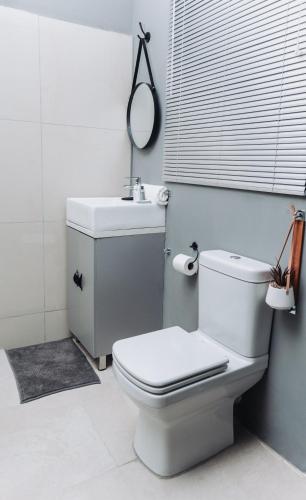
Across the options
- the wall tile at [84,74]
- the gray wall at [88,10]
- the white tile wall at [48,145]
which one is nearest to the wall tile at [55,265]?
the white tile wall at [48,145]

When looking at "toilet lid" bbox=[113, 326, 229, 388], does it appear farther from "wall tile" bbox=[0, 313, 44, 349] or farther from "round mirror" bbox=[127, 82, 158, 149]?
"round mirror" bbox=[127, 82, 158, 149]

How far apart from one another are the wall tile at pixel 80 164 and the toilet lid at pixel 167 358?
44.7 inches

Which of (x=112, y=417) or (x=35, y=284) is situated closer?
(x=112, y=417)

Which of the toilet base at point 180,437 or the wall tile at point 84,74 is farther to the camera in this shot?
the wall tile at point 84,74

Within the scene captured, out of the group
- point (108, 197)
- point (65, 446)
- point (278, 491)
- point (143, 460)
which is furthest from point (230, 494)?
point (108, 197)

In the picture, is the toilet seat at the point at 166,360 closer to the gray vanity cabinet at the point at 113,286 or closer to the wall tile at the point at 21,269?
the gray vanity cabinet at the point at 113,286

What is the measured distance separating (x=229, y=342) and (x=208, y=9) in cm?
151

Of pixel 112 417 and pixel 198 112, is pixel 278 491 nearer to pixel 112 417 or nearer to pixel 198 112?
pixel 112 417

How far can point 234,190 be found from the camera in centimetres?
165

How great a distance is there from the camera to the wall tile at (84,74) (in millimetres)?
2125

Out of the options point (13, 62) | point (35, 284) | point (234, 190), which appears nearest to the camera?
point (234, 190)

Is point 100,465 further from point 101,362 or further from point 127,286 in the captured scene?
point 127,286

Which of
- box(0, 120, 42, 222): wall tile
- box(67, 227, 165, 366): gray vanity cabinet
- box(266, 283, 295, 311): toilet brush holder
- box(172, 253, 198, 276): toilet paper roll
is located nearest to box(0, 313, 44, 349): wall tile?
box(67, 227, 165, 366): gray vanity cabinet

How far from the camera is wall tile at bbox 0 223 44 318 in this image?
86.5 inches
